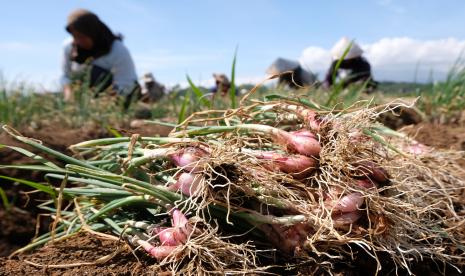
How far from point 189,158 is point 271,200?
0.70 ft

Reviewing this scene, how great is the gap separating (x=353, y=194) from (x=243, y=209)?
0.84 feet

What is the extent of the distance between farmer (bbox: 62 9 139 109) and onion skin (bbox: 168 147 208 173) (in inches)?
113

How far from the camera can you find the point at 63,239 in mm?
1268

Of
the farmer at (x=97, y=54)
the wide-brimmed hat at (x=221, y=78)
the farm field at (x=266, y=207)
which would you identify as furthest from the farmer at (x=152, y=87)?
the farm field at (x=266, y=207)

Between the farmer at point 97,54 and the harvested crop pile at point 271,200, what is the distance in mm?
2802

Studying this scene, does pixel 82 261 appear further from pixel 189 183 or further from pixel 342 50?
pixel 342 50

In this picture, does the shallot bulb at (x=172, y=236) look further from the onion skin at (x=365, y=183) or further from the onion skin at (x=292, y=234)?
the onion skin at (x=365, y=183)

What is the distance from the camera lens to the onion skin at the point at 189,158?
107 cm

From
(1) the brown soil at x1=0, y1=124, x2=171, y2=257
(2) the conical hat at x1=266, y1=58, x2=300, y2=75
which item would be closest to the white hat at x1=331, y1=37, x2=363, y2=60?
(2) the conical hat at x1=266, y1=58, x2=300, y2=75

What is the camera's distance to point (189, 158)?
1.09 m

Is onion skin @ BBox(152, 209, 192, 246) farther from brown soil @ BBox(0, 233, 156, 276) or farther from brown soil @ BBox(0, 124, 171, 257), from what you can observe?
brown soil @ BBox(0, 124, 171, 257)

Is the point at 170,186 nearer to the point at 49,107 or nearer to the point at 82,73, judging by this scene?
the point at 49,107

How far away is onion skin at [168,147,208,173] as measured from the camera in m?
1.07

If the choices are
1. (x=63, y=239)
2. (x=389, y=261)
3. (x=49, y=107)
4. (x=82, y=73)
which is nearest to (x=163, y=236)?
(x=63, y=239)
